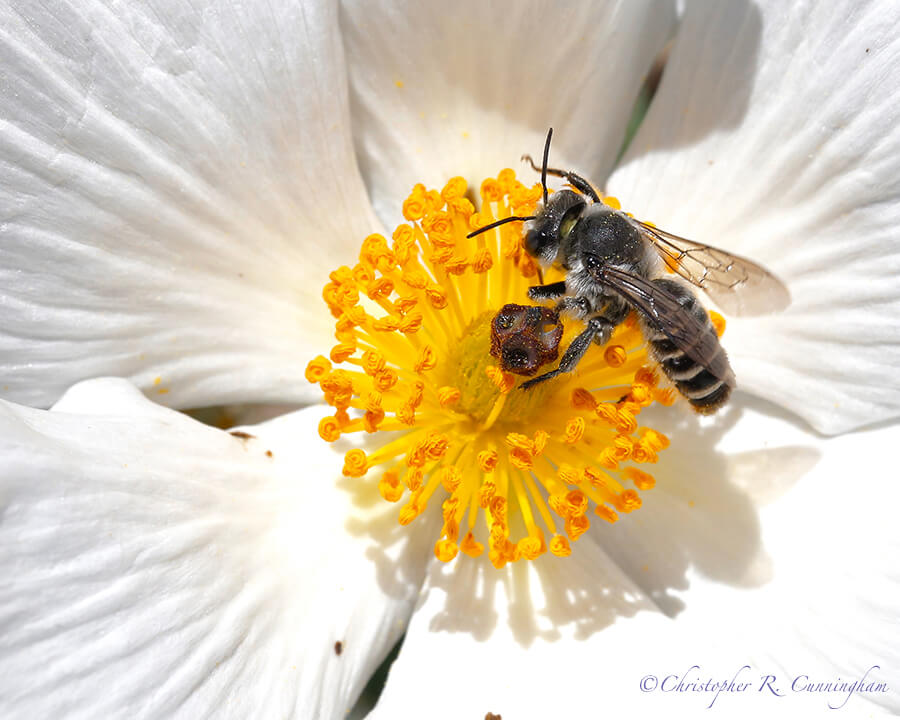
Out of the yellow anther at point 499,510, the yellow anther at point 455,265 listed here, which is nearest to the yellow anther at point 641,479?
the yellow anther at point 499,510

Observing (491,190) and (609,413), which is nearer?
(609,413)

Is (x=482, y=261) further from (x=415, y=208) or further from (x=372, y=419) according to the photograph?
(x=372, y=419)

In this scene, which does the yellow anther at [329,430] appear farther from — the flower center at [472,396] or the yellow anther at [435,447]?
the yellow anther at [435,447]

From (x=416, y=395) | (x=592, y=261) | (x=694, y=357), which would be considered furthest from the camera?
(x=416, y=395)

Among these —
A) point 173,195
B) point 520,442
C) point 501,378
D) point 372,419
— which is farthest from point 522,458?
point 173,195

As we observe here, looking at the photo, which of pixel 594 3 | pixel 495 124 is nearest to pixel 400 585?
pixel 495 124

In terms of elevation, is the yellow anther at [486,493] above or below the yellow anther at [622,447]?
above
